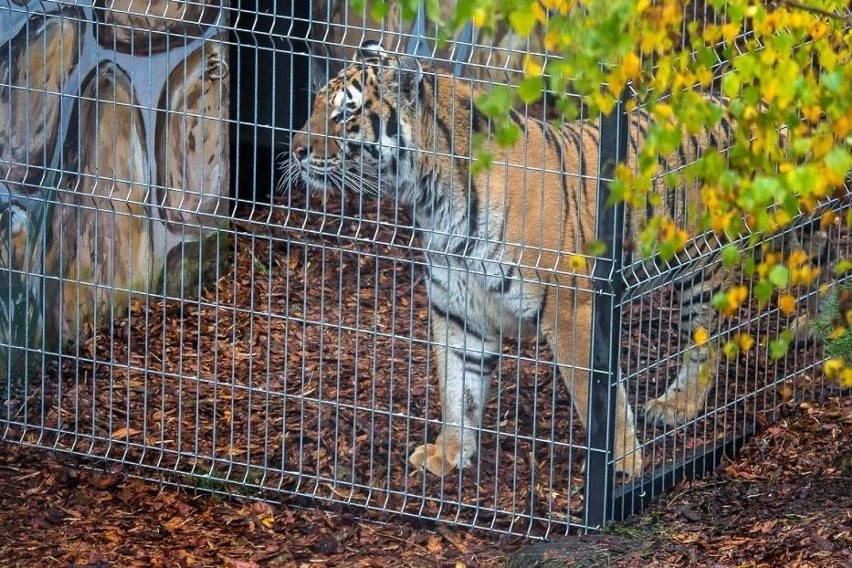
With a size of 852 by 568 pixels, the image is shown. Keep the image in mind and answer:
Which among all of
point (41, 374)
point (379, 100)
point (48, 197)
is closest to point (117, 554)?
point (41, 374)

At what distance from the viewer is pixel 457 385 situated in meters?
5.05

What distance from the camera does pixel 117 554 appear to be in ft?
15.3

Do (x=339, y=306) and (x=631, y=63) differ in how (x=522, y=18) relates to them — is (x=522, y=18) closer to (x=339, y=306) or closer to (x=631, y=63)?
(x=631, y=63)

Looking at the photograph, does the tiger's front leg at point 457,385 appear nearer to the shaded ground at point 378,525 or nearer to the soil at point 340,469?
the soil at point 340,469

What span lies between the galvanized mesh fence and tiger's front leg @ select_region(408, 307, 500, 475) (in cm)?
1

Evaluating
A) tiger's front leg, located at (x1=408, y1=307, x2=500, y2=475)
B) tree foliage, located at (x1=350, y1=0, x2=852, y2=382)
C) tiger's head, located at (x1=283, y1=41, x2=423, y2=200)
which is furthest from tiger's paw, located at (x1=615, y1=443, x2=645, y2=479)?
tree foliage, located at (x1=350, y1=0, x2=852, y2=382)

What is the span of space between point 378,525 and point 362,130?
4.67 ft

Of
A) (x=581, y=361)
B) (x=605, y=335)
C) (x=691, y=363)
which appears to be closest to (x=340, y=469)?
(x=581, y=361)

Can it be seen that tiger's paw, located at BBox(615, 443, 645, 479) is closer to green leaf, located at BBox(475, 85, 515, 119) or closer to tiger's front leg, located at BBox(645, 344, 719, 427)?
tiger's front leg, located at BBox(645, 344, 719, 427)

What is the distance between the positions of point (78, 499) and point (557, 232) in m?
2.04

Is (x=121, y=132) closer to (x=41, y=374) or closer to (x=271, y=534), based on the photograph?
(x=41, y=374)

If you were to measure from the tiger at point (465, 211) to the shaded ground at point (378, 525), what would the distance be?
0.28 m

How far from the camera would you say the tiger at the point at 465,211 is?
465 cm

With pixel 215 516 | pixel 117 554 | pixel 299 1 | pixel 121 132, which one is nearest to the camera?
pixel 117 554
